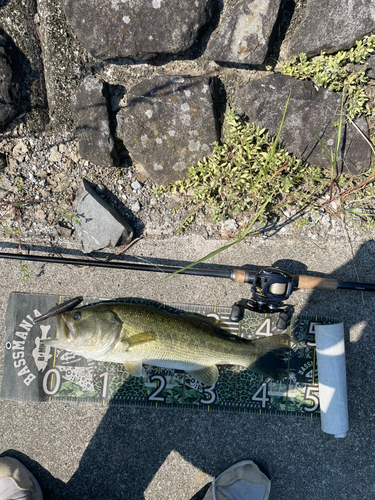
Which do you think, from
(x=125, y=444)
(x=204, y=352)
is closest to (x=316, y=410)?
(x=204, y=352)

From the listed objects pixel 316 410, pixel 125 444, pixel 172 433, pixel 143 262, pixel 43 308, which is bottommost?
pixel 125 444

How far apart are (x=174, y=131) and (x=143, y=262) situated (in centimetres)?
132

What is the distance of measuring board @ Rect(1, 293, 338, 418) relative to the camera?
3.18 m

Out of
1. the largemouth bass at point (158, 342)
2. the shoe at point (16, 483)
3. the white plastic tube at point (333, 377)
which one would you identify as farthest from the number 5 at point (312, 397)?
the shoe at point (16, 483)

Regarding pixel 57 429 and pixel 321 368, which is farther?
pixel 57 429

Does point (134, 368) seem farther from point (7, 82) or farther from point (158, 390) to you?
point (7, 82)

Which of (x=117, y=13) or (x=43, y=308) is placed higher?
(x=117, y=13)

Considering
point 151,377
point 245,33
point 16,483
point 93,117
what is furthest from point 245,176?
point 16,483

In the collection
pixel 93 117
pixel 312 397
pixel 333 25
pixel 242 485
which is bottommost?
pixel 242 485

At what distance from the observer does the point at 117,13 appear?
2.93 metres

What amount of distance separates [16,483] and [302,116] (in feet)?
14.9

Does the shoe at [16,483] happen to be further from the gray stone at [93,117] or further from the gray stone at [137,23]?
the gray stone at [137,23]

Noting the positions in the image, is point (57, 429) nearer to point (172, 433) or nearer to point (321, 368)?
point (172, 433)

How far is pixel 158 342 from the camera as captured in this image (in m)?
2.90
